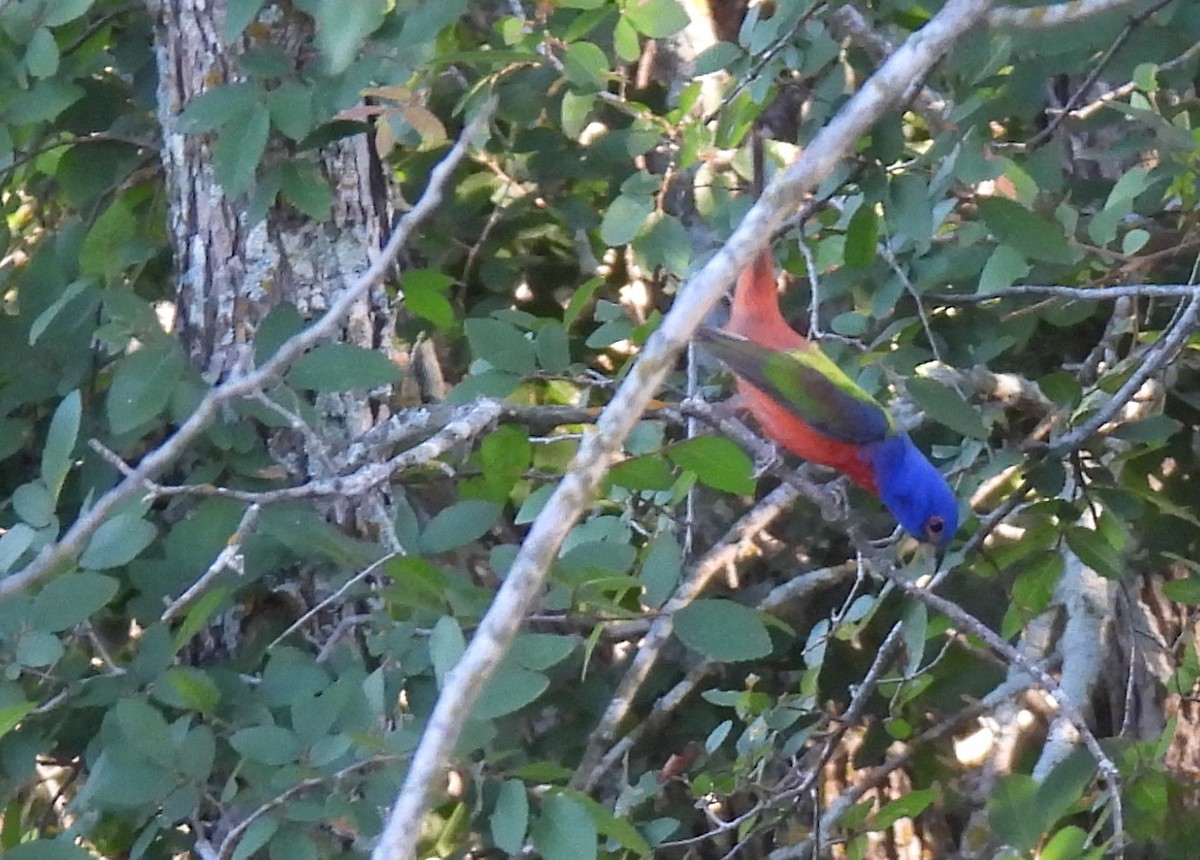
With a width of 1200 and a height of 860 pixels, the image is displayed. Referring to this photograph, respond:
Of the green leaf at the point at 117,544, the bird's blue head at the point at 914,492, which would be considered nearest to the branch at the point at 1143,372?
the bird's blue head at the point at 914,492

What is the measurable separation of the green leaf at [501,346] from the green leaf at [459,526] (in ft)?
Answer: 0.94

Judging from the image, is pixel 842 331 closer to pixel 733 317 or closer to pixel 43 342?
pixel 733 317

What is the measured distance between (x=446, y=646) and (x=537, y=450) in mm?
995

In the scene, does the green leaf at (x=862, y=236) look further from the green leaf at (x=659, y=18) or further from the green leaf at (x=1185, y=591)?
the green leaf at (x=1185, y=591)

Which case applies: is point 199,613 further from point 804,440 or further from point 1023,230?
point 804,440

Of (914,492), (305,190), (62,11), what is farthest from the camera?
(914,492)

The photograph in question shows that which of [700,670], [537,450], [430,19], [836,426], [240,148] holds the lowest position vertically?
[700,670]

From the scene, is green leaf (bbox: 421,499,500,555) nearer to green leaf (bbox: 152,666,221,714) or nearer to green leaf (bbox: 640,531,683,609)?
green leaf (bbox: 640,531,683,609)

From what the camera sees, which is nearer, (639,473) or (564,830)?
(564,830)

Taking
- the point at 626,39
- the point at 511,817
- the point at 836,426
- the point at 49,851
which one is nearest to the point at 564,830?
the point at 511,817

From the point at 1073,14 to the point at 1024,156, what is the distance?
0.92 metres

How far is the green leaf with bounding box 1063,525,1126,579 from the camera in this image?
2.50m

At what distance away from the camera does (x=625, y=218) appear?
9.23 feet

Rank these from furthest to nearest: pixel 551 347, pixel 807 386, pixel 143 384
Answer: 1. pixel 807 386
2. pixel 551 347
3. pixel 143 384
